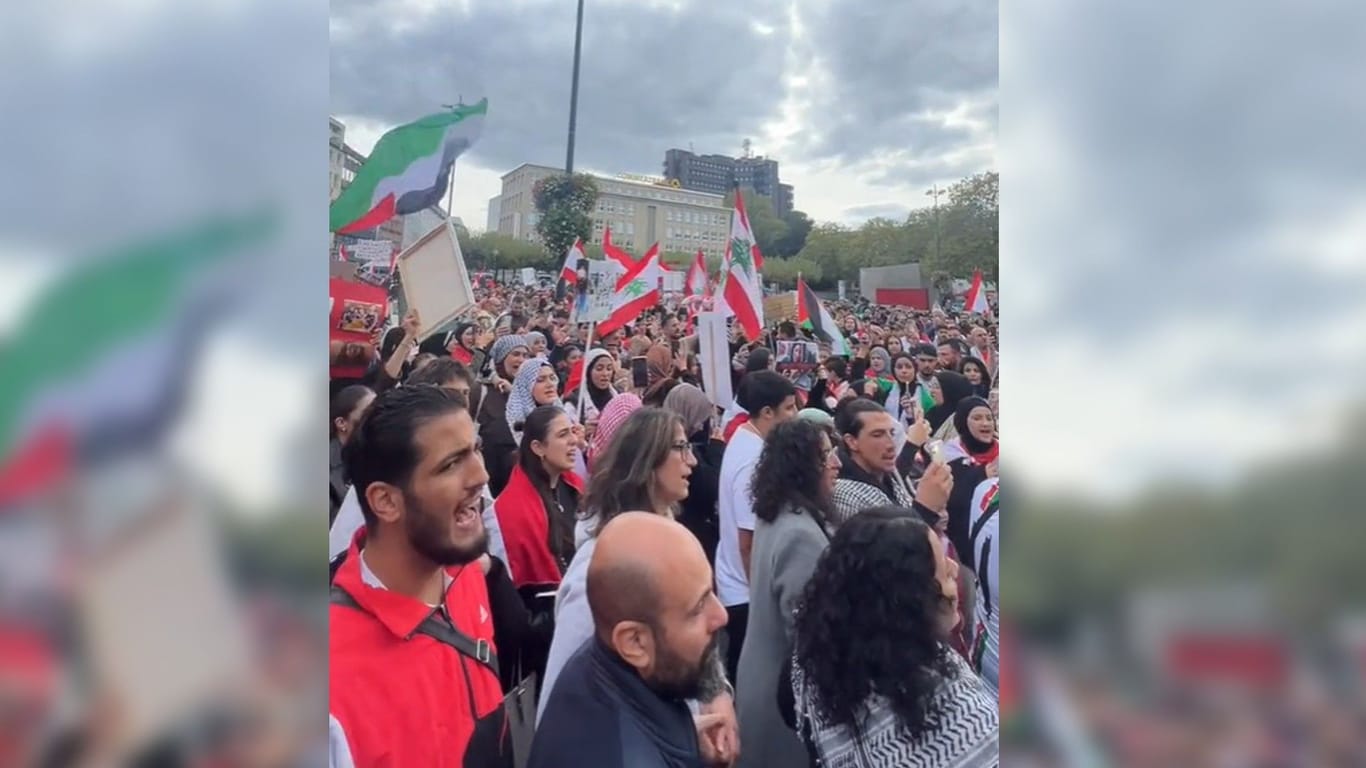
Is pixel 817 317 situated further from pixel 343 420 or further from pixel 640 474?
pixel 343 420

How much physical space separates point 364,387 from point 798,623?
99 centimetres

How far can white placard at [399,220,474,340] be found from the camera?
1804mm

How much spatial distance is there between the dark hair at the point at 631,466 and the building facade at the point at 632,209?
42 cm

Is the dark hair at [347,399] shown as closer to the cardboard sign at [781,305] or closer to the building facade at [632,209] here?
the building facade at [632,209]

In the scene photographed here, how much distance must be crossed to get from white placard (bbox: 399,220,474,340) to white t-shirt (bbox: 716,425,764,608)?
100 cm

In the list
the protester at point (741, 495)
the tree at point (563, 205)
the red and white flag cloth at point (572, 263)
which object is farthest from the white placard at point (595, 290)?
the protester at point (741, 495)

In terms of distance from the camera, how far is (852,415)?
2.56 m

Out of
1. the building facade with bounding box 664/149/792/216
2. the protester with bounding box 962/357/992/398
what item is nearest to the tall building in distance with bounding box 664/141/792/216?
the building facade with bounding box 664/149/792/216

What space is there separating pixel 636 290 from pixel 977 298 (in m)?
→ 1.94
